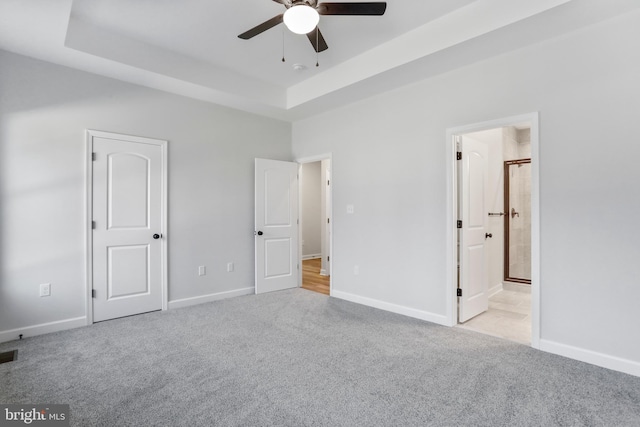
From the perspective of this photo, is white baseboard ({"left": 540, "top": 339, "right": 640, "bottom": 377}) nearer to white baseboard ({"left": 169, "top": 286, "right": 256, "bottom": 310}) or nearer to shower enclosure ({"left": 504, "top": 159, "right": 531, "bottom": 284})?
shower enclosure ({"left": 504, "top": 159, "right": 531, "bottom": 284})

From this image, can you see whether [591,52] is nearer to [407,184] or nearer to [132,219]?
[407,184]

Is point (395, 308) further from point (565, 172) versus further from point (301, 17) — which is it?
point (301, 17)

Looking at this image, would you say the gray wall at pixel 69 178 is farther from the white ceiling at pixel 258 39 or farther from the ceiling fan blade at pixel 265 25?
the ceiling fan blade at pixel 265 25

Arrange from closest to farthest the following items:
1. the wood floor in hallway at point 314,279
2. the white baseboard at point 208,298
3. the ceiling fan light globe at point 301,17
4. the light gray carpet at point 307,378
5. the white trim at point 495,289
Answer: the light gray carpet at point 307,378 → the ceiling fan light globe at point 301,17 → the white baseboard at point 208,298 → the white trim at point 495,289 → the wood floor in hallway at point 314,279

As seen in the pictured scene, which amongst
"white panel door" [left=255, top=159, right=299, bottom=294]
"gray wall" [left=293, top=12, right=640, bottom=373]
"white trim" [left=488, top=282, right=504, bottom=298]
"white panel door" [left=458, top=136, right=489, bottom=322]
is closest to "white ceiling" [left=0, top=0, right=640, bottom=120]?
"gray wall" [left=293, top=12, right=640, bottom=373]

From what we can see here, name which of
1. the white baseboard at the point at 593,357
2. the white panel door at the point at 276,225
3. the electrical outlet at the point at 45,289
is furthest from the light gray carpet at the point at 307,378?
the white panel door at the point at 276,225

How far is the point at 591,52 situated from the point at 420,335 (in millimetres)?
2795

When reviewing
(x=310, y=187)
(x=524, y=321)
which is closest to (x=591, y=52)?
(x=524, y=321)

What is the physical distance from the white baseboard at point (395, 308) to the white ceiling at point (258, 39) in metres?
2.61

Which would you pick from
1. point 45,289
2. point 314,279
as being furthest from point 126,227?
point 314,279

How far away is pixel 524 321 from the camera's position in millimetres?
3652

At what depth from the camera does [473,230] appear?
3.71m

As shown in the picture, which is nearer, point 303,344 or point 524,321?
point 303,344

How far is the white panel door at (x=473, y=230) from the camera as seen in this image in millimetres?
3533
